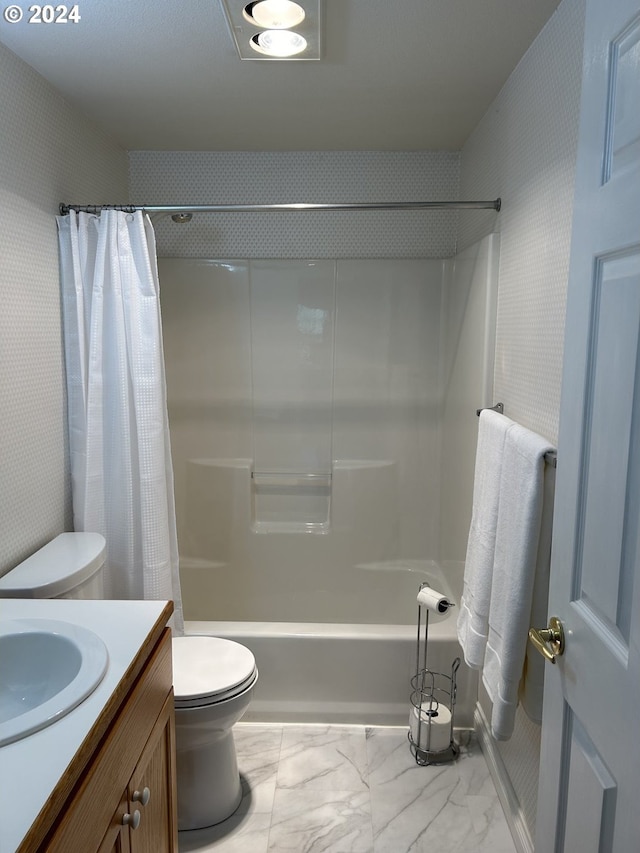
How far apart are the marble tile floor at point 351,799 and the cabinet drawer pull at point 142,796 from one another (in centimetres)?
75

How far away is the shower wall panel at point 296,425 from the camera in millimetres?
3045

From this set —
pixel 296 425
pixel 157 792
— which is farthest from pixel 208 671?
pixel 296 425

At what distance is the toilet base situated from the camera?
1936mm

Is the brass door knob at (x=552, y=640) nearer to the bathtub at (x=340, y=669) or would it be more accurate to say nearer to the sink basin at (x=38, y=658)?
the sink basin at (x=38, y=658)

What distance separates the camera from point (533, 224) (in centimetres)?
184

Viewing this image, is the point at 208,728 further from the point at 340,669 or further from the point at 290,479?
the point at 290,479

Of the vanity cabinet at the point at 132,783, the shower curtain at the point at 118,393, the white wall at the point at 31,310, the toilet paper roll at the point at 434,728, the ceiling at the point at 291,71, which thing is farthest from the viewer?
the toilet paper roll at the point at 434,728

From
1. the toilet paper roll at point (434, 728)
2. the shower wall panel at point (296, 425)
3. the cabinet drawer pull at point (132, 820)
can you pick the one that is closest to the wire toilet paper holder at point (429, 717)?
the toilet paper roll at point (434, 728)

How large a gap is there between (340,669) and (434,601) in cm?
51

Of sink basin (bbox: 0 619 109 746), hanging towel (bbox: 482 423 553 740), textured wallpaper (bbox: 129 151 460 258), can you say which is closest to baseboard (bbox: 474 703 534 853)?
hanging towel (bbox: 482 423 553 740)

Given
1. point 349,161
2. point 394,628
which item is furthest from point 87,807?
point 349,161

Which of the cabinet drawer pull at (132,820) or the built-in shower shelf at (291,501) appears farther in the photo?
the built-in shower shelf at (291,501)

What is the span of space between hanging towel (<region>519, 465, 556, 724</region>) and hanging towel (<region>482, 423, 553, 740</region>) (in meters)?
0.03

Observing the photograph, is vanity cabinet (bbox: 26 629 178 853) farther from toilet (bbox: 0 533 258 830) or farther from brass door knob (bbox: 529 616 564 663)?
brass door knob (bbox: 529 616 564 663)
